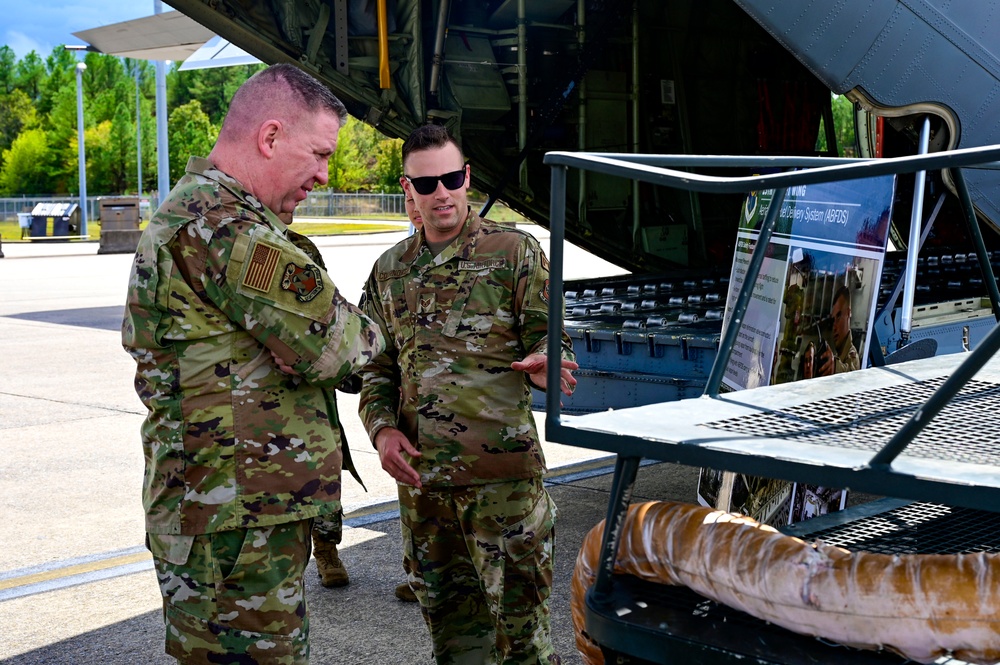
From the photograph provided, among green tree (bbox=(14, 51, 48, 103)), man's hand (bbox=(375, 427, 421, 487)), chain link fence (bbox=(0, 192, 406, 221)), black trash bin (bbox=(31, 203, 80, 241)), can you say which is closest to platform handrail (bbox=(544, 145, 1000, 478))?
man's hand (bbox=(375, 427, 421, 487))

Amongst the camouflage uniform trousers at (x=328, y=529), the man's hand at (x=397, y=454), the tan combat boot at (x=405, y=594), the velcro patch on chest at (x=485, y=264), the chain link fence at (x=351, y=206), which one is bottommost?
the chain link fence at (x=351, y=206)

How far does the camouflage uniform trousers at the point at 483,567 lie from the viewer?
10.5 feet

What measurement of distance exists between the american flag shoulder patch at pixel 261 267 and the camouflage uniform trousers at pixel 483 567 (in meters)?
0.98

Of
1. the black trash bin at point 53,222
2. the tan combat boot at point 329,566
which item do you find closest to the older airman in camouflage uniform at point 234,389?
the tan combat boot at point 329,566

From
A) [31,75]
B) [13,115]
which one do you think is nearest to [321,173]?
[13,115]

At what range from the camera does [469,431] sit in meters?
3.26

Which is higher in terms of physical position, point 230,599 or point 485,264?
point 485,264

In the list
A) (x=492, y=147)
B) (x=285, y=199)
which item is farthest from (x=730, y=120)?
(x=285, y=199)

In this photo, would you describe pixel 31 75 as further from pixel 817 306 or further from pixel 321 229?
pixel 817 306

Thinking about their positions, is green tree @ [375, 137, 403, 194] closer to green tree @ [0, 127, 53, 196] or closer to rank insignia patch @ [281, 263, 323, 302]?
green tree @ [0, 127, 53, 196]

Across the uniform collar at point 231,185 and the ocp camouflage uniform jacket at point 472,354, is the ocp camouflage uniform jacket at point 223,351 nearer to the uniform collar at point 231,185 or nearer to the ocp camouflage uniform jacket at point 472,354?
the uniform collar at point 231,185

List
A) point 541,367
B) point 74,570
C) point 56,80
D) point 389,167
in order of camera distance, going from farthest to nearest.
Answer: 1. point 56,80
2. point 389,167
3. point 74,570
4. point 541,367

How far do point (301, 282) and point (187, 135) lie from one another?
7959 centimetres

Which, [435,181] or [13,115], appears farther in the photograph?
[13,115]
